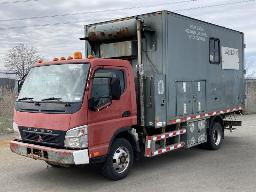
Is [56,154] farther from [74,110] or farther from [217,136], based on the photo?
[217,136]

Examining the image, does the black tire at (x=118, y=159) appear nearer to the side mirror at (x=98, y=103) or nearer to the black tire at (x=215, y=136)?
the side mirror at (x=98, y=103)

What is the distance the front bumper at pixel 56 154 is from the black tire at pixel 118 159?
2.27ft

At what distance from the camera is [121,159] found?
722 centimetres

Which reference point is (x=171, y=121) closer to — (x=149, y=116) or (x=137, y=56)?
(x=149, y=116)

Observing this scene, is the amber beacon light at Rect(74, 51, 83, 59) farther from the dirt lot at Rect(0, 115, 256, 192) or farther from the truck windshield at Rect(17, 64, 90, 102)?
the dirt lot at Rect(0, 115, 256, 192)

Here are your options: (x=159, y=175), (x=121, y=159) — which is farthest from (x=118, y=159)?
(x=159, y=175)

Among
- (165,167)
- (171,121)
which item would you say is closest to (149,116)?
(171,121)

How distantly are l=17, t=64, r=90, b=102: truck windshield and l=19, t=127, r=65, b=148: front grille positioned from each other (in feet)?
1.90

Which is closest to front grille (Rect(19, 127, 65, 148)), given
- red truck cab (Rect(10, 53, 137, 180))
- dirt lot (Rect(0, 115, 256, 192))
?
red truck cab (Rect(10, 53, 137, 180))

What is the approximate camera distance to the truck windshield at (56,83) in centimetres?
657

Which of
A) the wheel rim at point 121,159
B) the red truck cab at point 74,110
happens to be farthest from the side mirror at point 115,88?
the wheel rim at point 121,159

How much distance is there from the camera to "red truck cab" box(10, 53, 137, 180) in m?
6.35

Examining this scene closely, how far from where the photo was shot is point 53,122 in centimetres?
651

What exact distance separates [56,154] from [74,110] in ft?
2.75
